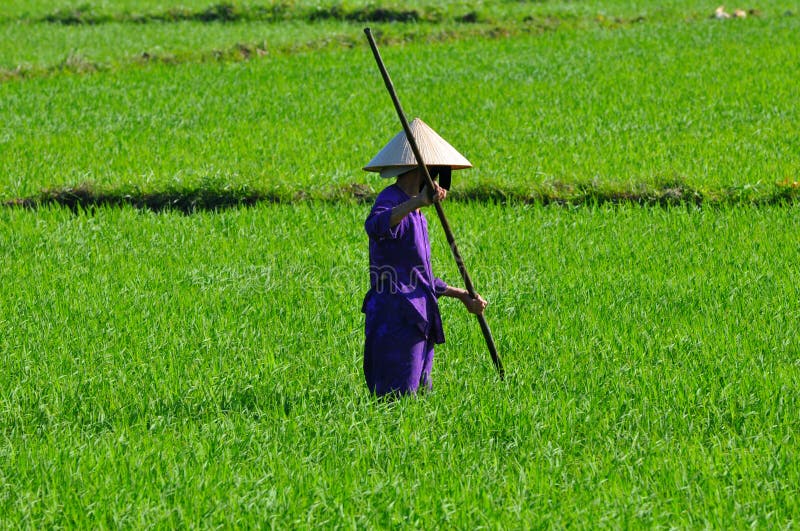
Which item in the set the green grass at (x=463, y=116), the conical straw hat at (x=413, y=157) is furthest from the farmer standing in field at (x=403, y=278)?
the green grass at (x=463, y=116)

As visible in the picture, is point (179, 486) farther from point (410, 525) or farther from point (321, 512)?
point (410, 525)

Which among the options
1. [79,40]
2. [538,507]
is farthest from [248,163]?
[79,40]

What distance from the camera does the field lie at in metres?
4.13

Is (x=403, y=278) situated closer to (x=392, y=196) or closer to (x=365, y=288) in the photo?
(x=392, y=196)

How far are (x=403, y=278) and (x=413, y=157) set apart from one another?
50 cm

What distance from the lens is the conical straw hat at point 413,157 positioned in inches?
184

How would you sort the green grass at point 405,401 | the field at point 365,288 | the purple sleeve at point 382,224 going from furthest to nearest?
the purple sleeve at point 382,224
the field at point 365,288
the green grass at point 405,401

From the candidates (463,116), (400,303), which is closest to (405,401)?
(400,303)

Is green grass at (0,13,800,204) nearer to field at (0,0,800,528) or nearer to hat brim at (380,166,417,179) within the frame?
field at (0,0,800,528)

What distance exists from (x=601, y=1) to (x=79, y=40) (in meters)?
10.1

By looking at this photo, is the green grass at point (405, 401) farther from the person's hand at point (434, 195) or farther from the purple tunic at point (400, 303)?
the person's hand at point (434, 195)

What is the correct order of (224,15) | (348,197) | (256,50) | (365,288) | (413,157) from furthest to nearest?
1. (224,15)
2. (256,50)
3. (348,197)
4. (365,288)
5. (413,157)

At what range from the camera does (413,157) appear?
15.3 feet

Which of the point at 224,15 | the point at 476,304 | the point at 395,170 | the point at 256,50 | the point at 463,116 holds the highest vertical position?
the point at 395,170
